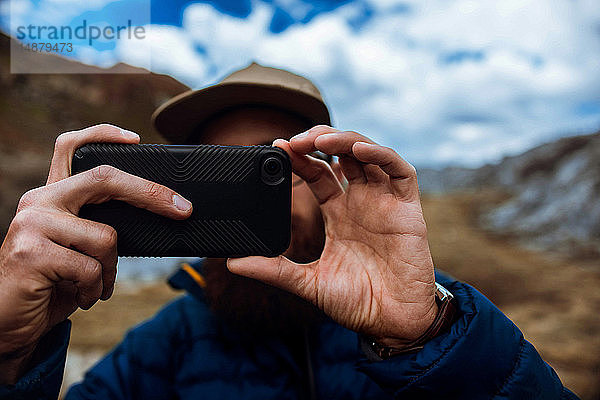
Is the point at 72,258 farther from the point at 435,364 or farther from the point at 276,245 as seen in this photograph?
the point at 435,364

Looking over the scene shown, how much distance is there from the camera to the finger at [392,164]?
148cm

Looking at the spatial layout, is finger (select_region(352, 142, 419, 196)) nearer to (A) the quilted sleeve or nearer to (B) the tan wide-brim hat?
(A) the quilted sleeve

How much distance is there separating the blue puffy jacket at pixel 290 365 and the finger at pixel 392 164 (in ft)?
1.75

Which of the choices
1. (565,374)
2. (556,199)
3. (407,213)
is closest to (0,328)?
(407,213)

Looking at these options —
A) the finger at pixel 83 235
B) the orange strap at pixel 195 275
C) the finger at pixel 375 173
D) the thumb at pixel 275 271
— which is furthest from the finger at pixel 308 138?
the orange strap at pixel 195 275

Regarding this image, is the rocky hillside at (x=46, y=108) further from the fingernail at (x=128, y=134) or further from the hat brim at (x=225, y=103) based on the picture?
the fingernail at (x=128, y=134)

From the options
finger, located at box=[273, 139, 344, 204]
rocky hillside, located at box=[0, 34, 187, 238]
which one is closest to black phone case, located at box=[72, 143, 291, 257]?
finger, located at box=[273, 139, 344, 204]

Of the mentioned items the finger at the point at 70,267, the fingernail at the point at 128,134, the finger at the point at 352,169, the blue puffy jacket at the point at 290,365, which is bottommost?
the blue puffy jacket at the point at 290,365

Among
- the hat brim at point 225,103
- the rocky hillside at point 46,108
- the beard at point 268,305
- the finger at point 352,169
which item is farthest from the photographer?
the rocky hillside at point 46,108

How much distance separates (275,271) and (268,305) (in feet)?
2.81

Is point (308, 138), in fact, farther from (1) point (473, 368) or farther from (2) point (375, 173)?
(1) point (473, 368)

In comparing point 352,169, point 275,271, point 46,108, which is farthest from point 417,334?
point 46,108

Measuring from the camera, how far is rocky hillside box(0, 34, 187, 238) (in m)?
24.1

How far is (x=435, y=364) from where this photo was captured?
148 cm
